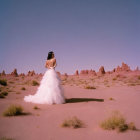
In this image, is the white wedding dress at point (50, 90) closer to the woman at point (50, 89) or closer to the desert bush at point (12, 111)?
the woman at point (50, 89)

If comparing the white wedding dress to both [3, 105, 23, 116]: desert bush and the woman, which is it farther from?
[3, 105, 23, 116]: desert bush

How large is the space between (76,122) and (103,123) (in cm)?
99

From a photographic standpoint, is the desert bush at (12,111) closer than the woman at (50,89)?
Yes

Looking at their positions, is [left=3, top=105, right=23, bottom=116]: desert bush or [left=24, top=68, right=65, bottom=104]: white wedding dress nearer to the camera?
[left=3, top=105, right=23, bottom=116]: desert bush

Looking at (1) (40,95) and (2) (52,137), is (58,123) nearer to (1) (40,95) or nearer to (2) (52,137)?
(2) (52,137)

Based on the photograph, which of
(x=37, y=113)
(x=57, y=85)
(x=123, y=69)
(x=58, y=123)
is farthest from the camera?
(x=123, y=69)

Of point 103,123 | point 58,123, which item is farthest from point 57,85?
point 103,123

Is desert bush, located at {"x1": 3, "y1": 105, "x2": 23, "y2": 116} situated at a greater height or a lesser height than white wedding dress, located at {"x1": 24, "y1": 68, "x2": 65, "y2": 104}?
lesser

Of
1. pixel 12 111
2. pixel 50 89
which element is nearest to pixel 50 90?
A: pixel 50 89

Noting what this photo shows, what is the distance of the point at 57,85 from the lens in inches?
405

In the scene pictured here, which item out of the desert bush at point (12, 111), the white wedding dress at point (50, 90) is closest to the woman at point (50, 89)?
the white wedding dress at point (50, 90)

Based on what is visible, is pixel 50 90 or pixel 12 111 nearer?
pixel 12 111

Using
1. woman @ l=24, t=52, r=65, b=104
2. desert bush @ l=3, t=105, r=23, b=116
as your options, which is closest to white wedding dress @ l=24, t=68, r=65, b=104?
woman @ l=24, t=52, r=65, b=104

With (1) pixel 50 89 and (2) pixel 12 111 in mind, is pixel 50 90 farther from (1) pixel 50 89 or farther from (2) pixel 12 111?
(2) pixel 12 111
